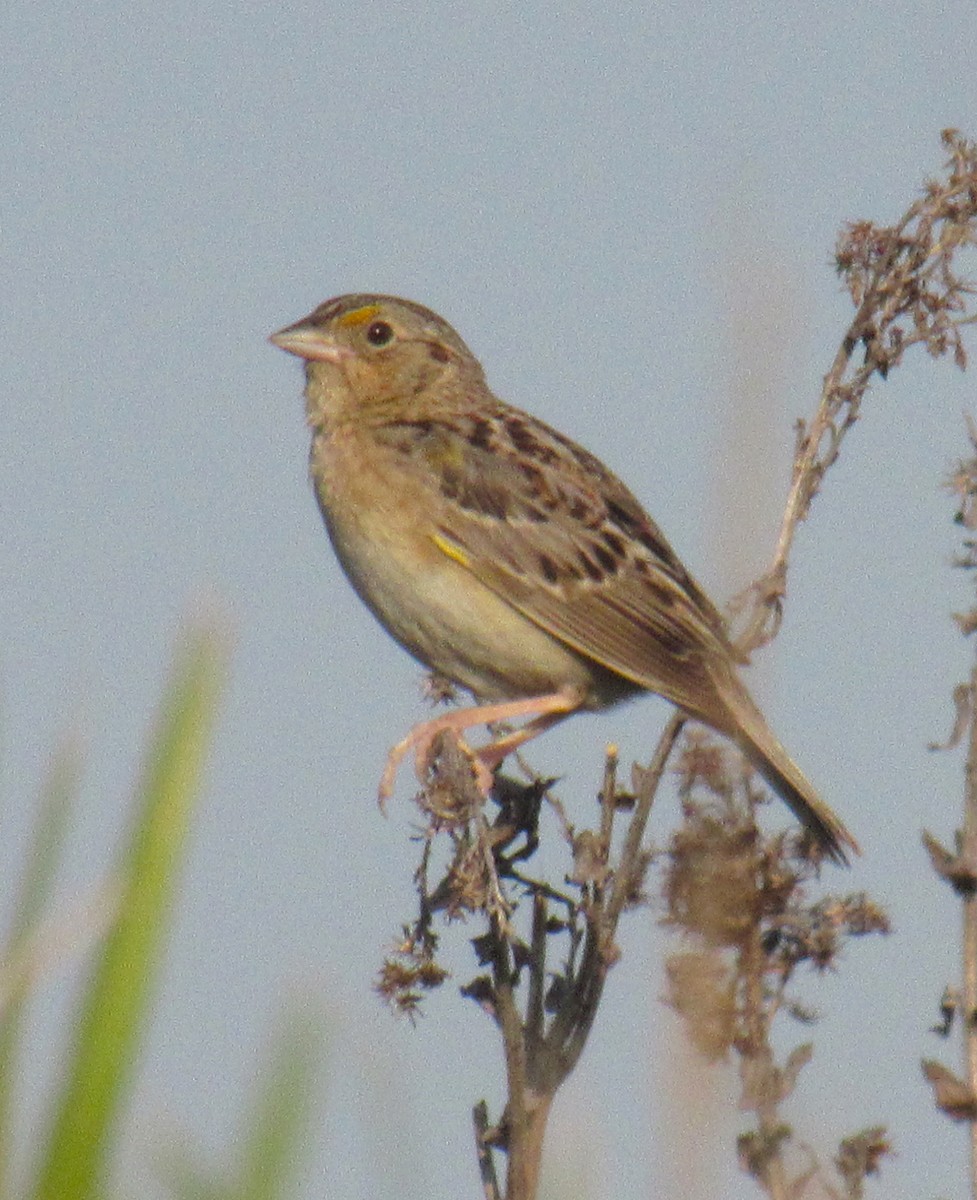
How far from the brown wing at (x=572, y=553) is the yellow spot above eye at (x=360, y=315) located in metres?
0.54

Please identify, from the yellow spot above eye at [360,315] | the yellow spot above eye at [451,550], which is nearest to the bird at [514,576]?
the yellow spot above eye at [451,550]

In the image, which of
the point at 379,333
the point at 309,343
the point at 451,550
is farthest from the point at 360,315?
the point at 451,550

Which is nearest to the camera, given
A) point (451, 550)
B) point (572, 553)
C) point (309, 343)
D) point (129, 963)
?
point (129, 963)

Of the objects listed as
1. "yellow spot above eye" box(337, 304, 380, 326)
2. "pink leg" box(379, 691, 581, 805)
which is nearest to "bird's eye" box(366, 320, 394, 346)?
"yellow spot above eye" box(337, 304, 380, 326)

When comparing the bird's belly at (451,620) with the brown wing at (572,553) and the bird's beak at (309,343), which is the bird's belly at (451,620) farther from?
the bird's beak at (309,343)

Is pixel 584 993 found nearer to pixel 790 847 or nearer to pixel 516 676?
pixel 790 847

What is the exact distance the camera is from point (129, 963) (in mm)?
1100

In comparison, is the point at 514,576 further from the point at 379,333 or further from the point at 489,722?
the point at 379,333

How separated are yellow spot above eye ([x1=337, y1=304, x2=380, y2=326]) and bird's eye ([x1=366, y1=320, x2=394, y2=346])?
0.03 meters

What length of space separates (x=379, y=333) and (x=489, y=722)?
171 cm

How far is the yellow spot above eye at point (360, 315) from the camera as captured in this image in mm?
5633

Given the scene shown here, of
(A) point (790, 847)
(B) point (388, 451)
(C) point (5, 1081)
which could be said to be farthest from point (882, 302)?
(C) point (5, 1081)

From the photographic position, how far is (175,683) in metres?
1.24

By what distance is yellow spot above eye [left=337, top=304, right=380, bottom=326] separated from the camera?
5633 mm
